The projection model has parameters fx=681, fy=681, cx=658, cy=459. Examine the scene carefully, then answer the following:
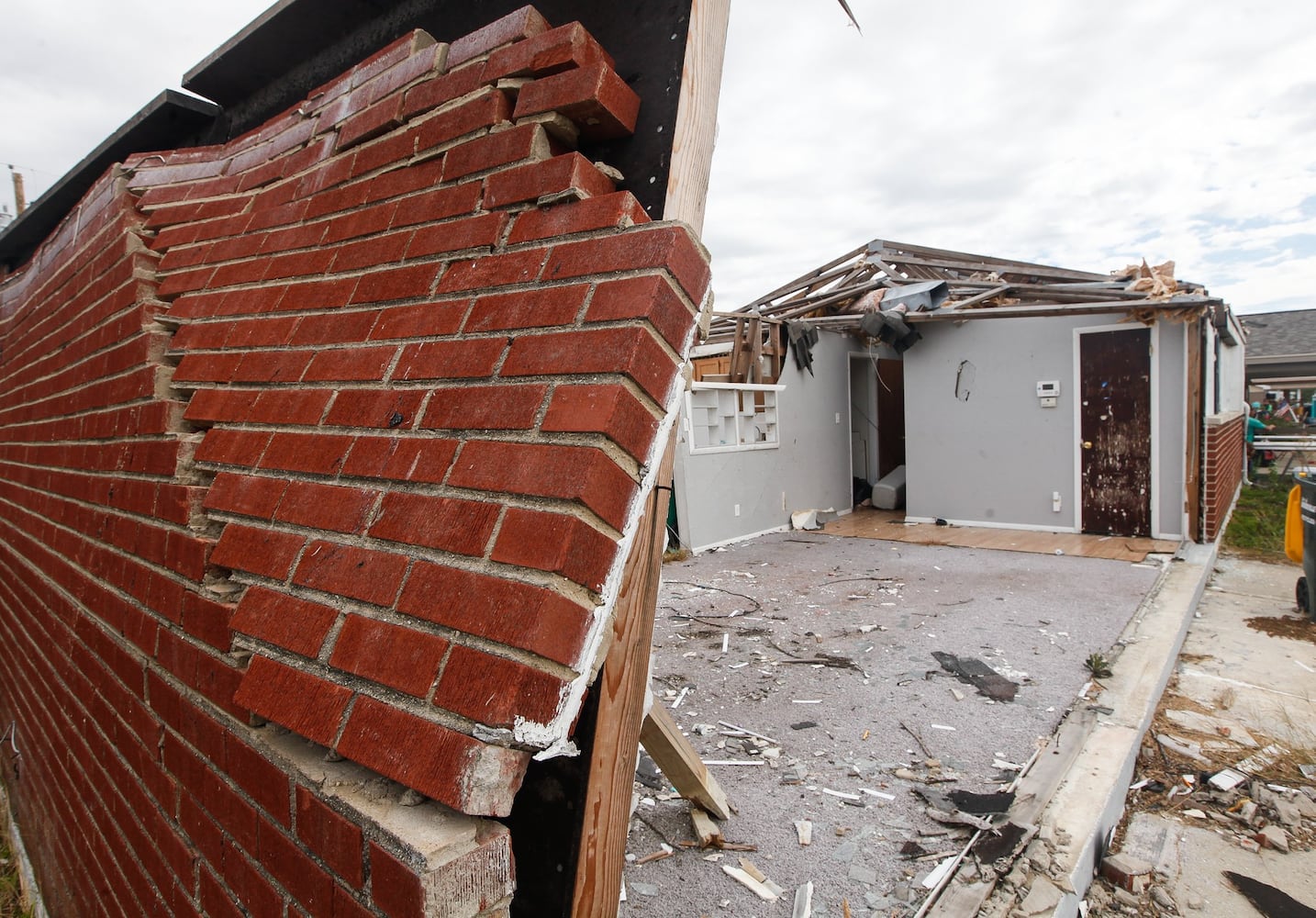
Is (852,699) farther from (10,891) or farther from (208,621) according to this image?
(10,891)

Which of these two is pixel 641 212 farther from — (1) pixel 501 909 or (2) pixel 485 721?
(1) pixel 501 909

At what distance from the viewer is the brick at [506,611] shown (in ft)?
2.98

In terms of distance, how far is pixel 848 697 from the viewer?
4.07 meters

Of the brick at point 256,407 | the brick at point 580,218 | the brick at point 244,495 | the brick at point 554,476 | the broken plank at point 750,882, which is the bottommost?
the broken plank at point 750,882

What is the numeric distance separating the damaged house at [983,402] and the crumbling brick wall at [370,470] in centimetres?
652

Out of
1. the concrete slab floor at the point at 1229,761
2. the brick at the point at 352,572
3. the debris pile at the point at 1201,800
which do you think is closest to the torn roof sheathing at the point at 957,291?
the concrete slab floor at the point at 1229,761

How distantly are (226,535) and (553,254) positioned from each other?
0.95 metres

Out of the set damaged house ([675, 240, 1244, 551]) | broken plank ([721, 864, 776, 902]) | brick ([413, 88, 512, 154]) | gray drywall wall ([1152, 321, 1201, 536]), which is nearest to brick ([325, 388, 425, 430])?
brick ([413, 88, 512, 154])

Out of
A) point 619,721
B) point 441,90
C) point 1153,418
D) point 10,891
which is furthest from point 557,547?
point 1153,418

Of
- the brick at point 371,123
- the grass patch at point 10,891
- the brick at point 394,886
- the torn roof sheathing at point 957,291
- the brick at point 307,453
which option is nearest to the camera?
the brick at point 394,886

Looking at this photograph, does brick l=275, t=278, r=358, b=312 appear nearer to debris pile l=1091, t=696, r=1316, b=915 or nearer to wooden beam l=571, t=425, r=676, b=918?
wooden beam l=571, t=425, r=676, b=918

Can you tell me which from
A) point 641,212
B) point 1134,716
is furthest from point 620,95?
point 1134,716

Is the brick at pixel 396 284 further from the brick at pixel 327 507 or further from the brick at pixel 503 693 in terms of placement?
the brick at pixel 503 693

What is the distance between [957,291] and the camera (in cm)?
988
